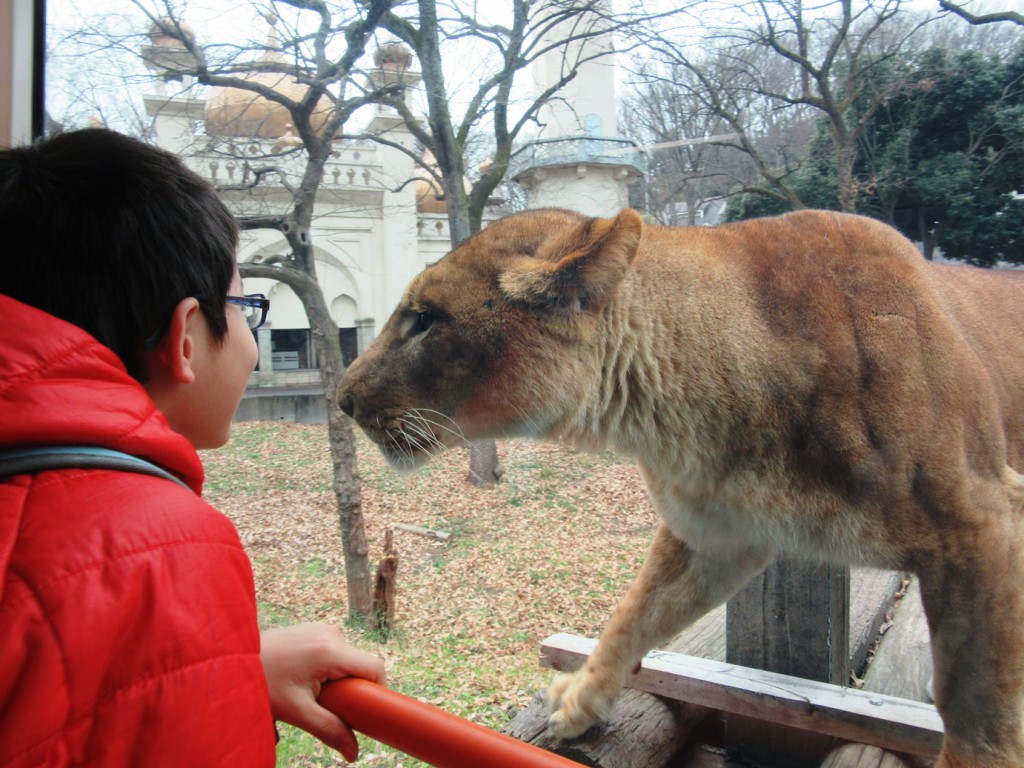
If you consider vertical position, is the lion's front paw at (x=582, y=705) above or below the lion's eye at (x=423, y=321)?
below

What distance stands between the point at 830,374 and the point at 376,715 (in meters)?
0.98

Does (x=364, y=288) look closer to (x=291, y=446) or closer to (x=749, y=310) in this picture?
(x=291, y=446)

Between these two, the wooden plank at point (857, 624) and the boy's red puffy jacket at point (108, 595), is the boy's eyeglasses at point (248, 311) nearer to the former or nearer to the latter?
the boy's red puffy jacket at point (108, 595)

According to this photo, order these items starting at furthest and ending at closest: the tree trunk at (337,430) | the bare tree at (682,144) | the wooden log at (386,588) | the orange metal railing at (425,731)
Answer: the tree trunk at (337,430)
the wooden log at (386,588)
the bare tree at (682,144)
the orange metal railing at (425,731)

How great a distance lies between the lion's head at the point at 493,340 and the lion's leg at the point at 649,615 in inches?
18.7

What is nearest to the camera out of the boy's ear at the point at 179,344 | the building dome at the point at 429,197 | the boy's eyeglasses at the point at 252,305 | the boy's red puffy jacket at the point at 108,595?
the boy's red puffy jacket at the point at 108,595

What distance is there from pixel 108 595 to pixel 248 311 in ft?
1.67

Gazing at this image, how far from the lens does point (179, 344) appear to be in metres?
0.82

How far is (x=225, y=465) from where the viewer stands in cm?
253

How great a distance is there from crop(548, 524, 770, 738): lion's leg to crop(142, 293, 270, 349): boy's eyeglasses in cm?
112

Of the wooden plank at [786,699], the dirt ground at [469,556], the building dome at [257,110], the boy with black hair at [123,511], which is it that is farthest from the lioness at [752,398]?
the building dome at [257,110]

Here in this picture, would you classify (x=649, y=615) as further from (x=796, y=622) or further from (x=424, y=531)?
(x=424, y=531)

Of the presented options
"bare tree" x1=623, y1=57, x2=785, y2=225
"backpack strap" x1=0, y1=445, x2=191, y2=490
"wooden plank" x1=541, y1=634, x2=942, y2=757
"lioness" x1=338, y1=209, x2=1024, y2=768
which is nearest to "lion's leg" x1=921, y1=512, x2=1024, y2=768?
"lioness" x1=338, y1=209, x2=1024, y2=768

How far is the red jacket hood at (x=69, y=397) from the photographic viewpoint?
1.96ft
